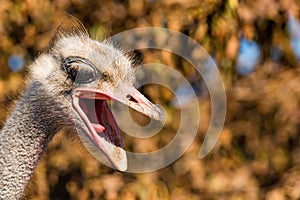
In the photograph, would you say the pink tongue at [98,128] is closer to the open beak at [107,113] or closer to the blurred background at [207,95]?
the open beak at [107,113]

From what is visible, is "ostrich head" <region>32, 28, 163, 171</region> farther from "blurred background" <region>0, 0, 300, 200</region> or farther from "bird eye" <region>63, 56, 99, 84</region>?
"blurred background" <region>0, 0, 300, 200</region>

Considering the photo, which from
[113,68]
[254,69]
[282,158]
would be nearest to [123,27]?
[254,69]

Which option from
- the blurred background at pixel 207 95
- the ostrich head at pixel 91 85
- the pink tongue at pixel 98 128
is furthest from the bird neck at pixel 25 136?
the blurred background at pixel 207 95

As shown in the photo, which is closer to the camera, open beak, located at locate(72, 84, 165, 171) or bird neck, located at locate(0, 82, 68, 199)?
open beak, located at locate(72, 84, 165, 171)

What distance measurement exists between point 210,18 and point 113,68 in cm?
174

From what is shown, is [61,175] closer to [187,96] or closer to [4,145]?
[187,96]

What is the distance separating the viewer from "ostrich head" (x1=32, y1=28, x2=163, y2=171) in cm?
306

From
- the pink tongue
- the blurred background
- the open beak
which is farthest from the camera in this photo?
the blurred background

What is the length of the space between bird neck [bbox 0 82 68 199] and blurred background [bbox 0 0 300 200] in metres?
1.54

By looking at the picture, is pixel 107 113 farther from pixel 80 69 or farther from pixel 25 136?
pixel 25 136

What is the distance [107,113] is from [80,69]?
167 millimetres

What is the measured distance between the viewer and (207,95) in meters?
5.11

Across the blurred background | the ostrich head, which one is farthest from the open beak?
the blurred background

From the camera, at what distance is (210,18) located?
4852 millimetres
